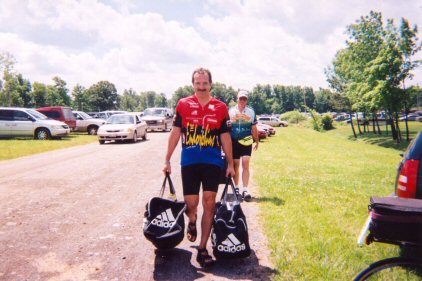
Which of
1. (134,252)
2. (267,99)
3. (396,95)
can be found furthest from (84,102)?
(134,252)

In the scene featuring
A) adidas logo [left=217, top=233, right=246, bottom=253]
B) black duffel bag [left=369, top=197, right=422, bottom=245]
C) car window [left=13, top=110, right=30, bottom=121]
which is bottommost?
adidas logo [left=217, top=233, right=246, bottom=253]

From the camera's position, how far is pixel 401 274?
7.32 feet

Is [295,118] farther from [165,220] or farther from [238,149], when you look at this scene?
[165,220]

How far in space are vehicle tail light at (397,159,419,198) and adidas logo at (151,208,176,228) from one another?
2653 millimetres

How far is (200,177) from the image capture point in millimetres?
3766

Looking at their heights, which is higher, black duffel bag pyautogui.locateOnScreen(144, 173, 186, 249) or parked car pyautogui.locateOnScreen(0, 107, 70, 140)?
parked car pyautogui.locateOnScreen(0, 107, 70, 140)

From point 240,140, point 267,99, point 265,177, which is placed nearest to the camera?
point 240,140

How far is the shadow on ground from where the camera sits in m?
3.40

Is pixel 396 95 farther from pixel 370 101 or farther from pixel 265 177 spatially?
pixel 265 177

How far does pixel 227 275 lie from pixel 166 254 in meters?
0.89

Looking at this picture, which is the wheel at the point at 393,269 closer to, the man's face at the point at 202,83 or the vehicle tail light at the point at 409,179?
the vehicle tail light at the point at 409,179

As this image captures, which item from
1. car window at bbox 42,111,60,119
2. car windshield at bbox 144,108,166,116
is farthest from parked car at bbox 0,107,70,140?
car windshield at bbox 144,108,166,116

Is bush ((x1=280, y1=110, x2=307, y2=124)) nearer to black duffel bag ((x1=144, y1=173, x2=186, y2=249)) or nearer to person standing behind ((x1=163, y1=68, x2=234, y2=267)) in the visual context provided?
person standing behind ((x1=163, y1=68, x2=234, y2=267))

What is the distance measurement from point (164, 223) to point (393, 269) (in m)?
2.33
